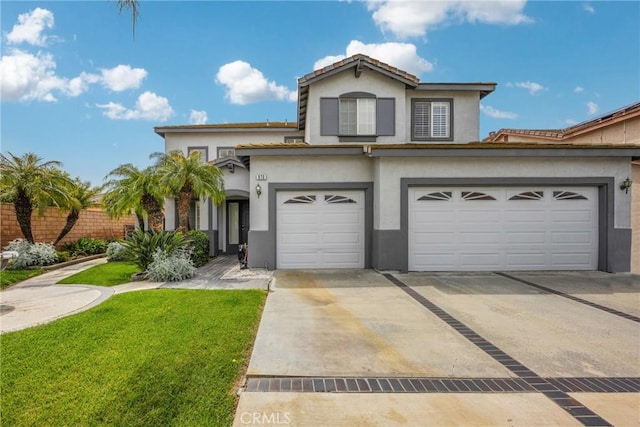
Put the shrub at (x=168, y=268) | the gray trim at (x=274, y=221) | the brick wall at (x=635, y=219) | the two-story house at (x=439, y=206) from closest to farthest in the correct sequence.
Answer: the shrub at (x=168, y=268) → the two-story house at (x=439, y=206) → the brick wall at (x=635, y=219) → the gray trim at (x=274, y=221)

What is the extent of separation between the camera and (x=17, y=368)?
399 cm

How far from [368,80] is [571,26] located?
8143mm

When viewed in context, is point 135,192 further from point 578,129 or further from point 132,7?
point 578,129

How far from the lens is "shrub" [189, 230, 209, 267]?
11570mm

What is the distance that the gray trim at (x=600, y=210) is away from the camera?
1002 cm

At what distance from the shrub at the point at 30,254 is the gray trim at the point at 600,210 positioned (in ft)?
39.1

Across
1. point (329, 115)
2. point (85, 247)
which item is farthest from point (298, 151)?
point (85, 247)

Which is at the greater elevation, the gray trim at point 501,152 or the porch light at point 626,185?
the gray trim at point 501,152

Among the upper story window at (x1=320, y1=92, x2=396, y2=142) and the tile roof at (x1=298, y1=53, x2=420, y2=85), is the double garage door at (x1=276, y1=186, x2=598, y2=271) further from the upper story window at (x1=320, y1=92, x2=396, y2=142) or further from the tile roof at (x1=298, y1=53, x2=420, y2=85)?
the tile roof at (x1=298, y1=53, x2=420, y2=85)

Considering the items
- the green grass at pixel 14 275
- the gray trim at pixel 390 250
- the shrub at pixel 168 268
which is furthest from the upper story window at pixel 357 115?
the green grass at pixel 14 275

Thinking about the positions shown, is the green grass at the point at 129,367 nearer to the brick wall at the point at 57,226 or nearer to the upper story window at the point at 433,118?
the brick wall at the point at 57,226

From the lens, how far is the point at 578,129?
49.1 ft

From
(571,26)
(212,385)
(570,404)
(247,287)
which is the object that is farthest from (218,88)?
(570,404)

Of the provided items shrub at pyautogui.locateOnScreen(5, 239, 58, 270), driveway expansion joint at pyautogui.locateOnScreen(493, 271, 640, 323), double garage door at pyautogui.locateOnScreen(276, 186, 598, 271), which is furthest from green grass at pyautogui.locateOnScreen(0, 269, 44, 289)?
driveway expansion joint at pyautogui.locateOnScreen(493, 271, 640, 323)
